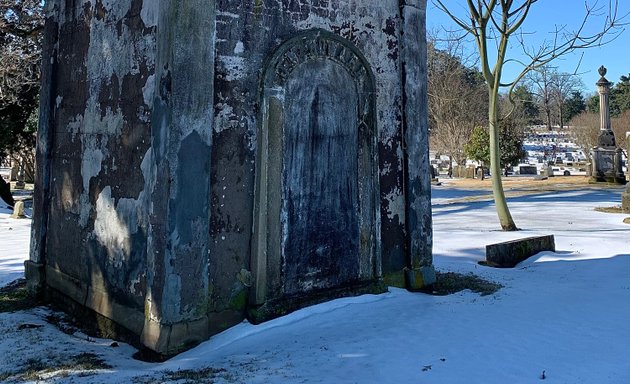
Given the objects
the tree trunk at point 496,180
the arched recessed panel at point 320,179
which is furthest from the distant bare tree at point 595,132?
the arched recessed panel at point 320,179

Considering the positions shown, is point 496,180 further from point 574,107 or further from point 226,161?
point 574,107

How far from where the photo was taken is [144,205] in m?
4.39

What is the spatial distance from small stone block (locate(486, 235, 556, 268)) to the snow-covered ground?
25.7 inches

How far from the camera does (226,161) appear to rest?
4469 millimetres

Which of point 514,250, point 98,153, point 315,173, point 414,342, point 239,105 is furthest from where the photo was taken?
point 514,250

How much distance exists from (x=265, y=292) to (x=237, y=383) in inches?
52.3

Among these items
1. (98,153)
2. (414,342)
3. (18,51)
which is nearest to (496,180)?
(414,342)

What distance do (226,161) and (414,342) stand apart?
7.53 ft

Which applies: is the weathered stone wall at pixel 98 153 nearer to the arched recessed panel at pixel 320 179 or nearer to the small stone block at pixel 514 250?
the arched recessed panel at pixel 320 179

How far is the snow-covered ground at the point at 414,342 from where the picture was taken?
3.51m

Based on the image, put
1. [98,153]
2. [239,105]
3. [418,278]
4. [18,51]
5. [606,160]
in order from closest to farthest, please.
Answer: [239,105], [98,153], [418,278], [18,51], [606,160]

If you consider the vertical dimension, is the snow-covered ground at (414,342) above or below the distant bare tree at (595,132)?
below

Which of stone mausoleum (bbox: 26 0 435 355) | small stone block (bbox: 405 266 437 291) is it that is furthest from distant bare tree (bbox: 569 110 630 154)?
stone mausoleum (bbox: 26 0 435 355)

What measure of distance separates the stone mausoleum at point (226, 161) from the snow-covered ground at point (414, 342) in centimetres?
30
